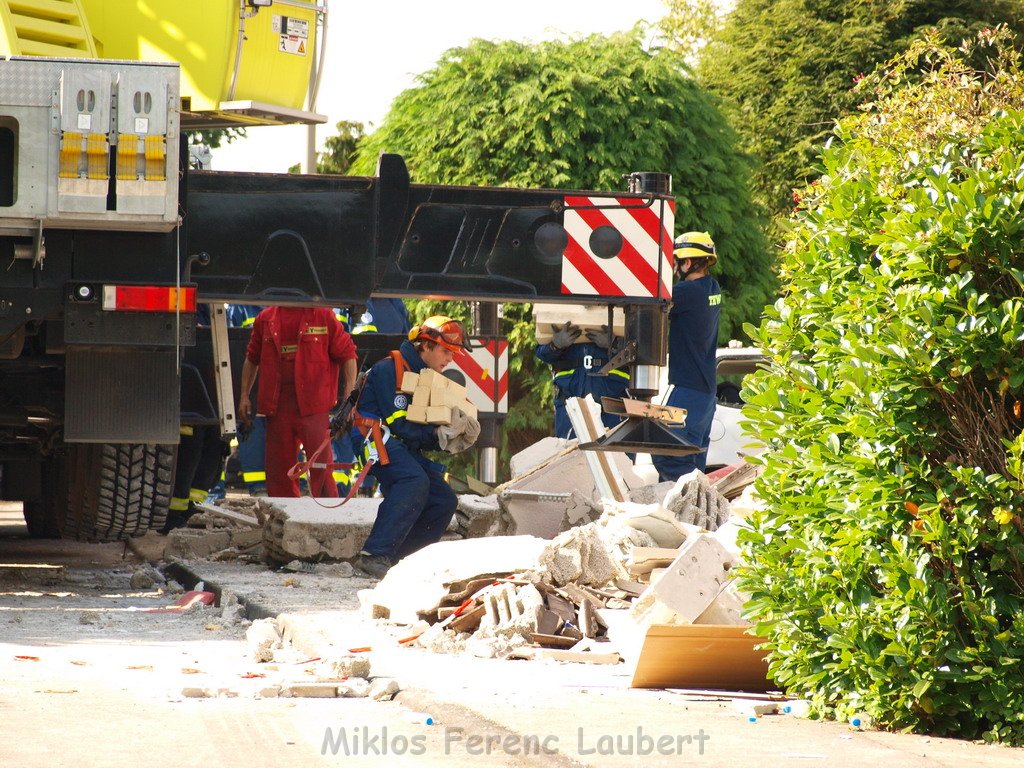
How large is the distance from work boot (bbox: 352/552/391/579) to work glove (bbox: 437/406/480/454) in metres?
0.68

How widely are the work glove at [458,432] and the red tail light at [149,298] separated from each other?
7.28ft

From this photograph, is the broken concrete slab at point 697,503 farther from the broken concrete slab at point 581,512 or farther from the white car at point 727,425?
the white car at point 727,425

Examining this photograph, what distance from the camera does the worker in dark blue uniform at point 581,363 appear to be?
11.2 meters

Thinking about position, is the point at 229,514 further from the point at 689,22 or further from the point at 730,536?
the point at 689,22

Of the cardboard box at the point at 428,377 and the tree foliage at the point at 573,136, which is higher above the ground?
the tree foliage at the point at 573,136

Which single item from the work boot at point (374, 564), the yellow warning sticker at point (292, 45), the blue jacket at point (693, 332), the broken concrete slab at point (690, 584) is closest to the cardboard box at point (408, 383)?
the work boot at point (374, 564)

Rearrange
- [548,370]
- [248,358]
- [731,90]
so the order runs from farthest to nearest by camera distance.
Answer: [731,90], [548,370], [248,358]

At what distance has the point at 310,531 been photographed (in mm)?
8797

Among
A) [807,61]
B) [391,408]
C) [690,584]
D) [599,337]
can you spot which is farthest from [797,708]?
[807,61]

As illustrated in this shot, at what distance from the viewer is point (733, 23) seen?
28.4m

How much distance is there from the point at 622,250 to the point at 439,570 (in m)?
1.97

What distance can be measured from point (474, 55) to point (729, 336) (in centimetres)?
430

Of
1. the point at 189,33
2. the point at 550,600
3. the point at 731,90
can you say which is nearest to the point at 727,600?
the point at 550,600

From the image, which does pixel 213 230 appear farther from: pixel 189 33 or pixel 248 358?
pixel 248 358
